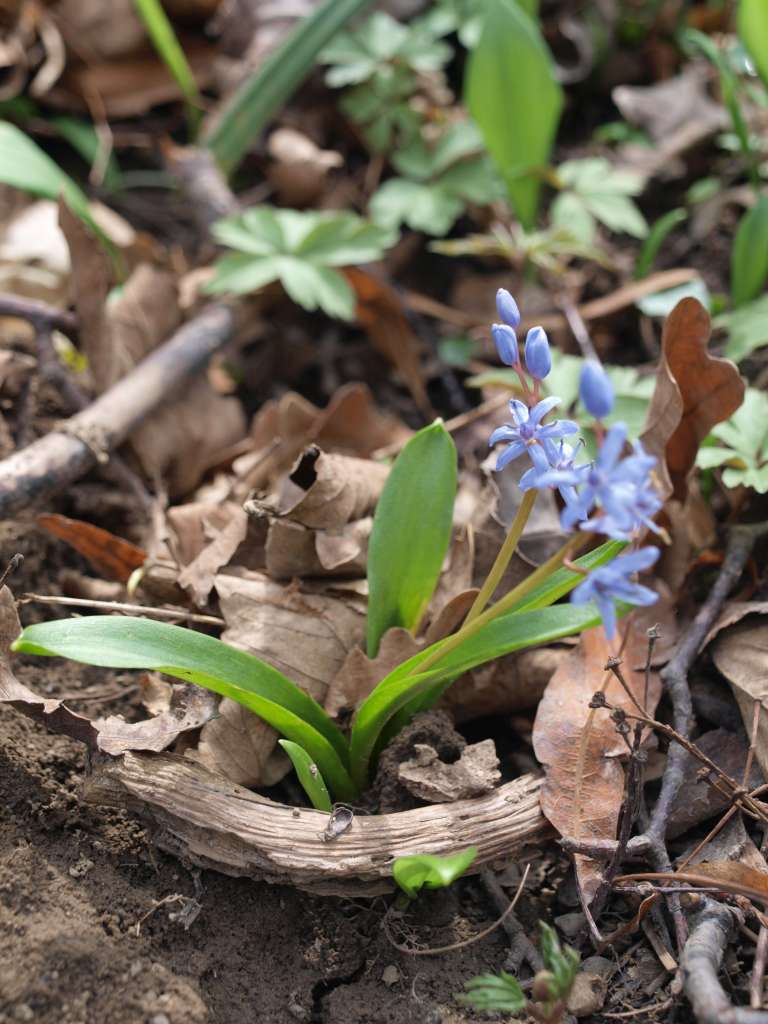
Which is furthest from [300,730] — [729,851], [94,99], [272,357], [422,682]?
[94,99]

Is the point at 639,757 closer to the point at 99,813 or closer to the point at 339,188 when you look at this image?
the point at 99,813

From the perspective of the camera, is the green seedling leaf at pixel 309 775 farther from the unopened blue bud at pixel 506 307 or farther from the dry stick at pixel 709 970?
the unopened blue bud at pixel 506 307

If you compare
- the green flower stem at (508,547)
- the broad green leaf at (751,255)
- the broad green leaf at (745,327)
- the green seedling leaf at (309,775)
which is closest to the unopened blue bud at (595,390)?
the green flower stem at (508,547)

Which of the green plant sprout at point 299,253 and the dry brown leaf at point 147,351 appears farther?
the green plant sprout at point 299,253

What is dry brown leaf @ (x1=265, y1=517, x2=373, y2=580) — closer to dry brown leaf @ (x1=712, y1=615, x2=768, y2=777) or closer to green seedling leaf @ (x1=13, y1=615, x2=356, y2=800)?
green seedling leaf @ (x1=13, y1=615, x2=356, y2=800)

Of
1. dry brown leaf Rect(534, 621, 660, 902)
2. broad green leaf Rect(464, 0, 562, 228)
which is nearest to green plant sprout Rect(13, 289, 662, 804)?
dry brown leaf Rect(534, 621, 660, 902)

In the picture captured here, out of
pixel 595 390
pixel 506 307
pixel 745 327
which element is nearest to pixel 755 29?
pixel 745 327
